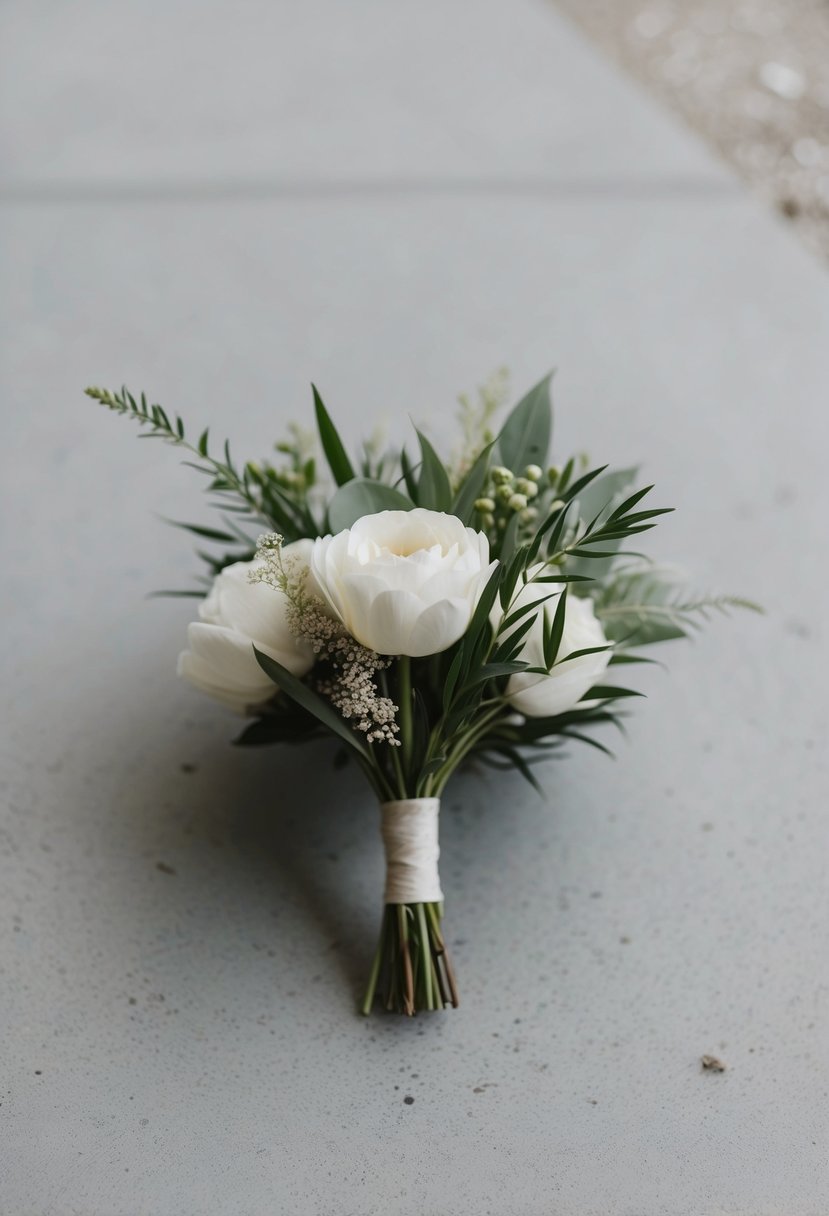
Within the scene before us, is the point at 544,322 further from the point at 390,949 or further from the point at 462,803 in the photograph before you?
the point at 390,949

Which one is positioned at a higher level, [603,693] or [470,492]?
[470,492]

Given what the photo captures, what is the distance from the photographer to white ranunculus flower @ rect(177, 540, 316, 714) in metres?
0.94

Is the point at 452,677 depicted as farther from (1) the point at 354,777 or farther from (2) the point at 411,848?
(1) the point at 354,777

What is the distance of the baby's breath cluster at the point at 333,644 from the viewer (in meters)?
0.88

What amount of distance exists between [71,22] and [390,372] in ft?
4.02

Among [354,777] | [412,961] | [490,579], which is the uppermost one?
[490,579]

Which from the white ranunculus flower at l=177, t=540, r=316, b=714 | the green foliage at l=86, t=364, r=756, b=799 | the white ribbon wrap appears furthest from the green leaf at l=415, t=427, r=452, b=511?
the white ribbon wrap

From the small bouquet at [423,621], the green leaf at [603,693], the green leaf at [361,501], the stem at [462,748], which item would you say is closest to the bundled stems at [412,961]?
the small bouquet at [423,621]

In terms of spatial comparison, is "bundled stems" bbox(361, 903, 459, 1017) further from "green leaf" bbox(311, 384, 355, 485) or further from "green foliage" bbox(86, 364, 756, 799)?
"green leaf" bbox(311, 384, 355, 485)

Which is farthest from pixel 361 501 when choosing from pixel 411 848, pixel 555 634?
pixel 411 848

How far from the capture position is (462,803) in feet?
3.80

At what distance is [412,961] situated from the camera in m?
0.99

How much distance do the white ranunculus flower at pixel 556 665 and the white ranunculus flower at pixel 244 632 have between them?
0.17 m

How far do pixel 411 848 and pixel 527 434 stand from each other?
0.38m
